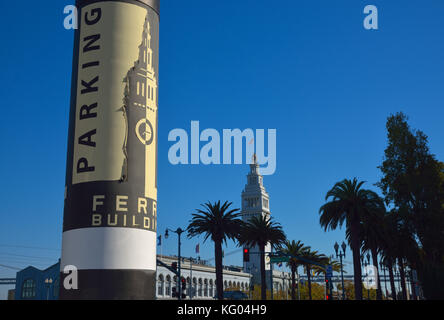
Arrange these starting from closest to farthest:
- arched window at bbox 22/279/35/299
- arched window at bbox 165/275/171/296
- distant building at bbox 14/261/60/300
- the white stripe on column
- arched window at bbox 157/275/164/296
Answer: the white stripe on column, distant building at bbox 14/261/60/300, arched window at bbox 157/275/164/296, arched window at bbox 165/275/171/296, arched window at bbox 22/279/35/299

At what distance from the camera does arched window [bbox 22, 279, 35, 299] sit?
114 metres

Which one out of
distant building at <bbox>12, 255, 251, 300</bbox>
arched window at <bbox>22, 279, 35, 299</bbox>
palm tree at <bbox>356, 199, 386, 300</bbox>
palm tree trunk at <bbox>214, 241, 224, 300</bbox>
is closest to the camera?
palm tree at <bbox>356, 199, 386, 300</bbox>

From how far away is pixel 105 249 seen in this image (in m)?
31.0

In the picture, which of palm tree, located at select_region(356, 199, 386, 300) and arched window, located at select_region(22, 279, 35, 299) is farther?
arched window, located at select_region(22, 279, 35, 299)

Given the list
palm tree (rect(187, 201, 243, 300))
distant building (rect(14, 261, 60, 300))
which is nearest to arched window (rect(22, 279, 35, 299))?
distant building (rect(14, 261, 60, 300))

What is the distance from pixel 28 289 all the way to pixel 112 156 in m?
96.1

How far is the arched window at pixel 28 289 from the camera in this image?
11362cm

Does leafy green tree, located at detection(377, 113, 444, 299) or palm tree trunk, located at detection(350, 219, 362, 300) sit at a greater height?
leafy green tree, located at detection(377, 113, 444, 299)

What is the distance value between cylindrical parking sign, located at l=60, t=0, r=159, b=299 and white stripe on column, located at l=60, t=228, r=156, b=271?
6 cm

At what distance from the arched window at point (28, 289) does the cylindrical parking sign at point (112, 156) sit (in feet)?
299

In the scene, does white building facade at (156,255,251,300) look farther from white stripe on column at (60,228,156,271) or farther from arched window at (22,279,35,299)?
white stripe on column at (60,228,156,271)

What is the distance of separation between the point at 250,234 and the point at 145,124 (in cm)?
4019
